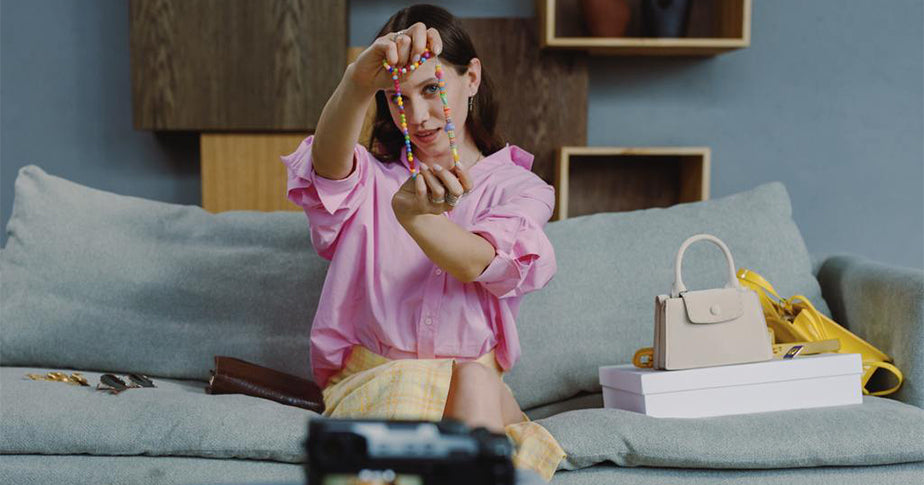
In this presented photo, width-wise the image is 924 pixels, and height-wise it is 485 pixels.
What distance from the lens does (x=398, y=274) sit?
1606 mm

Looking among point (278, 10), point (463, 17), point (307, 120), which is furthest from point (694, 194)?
point (278, 10)

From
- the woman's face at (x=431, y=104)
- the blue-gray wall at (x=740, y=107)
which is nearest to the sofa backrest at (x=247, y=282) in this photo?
the woman's face at (x=431, y=104)

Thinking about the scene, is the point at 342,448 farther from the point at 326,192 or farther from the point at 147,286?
the point at 147,286

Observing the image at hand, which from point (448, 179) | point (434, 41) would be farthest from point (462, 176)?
point (434, 41)

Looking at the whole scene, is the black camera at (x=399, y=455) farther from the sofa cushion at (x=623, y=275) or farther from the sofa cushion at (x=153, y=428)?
the sofa cushion at (x=623, y=275)

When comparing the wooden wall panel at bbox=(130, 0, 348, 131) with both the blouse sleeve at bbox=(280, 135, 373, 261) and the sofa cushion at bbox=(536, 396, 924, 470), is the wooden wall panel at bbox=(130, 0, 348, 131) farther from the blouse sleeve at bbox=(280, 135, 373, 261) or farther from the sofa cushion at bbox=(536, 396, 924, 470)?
the sofa cushion at bbox=(536, 396, 924, 470)

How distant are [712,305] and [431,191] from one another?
1.96ft

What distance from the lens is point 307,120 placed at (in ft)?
8.41

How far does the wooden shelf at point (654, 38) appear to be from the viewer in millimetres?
2525

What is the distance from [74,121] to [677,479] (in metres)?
2.29

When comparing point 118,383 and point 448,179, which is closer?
point 448,179

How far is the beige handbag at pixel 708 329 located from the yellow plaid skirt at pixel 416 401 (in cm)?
29

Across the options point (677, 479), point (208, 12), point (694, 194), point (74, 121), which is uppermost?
point (208, 12)

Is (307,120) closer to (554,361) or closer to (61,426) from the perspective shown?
(554,361)
